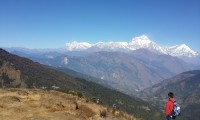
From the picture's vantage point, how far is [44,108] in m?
46.2

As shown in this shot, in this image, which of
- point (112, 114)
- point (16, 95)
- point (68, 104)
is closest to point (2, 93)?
point (16, 95)

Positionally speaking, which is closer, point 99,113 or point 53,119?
point 53,119

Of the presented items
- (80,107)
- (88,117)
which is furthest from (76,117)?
(80,107)

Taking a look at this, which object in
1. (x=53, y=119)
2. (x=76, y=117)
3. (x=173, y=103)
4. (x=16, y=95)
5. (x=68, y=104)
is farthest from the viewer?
(x=16, y=95)

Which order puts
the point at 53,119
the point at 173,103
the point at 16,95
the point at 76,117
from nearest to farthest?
the point at 173,103
the point at 53,119
the point at 76,117
the point at 16,95

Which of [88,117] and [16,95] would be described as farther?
[16,95]

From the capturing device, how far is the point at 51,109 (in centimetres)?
4644

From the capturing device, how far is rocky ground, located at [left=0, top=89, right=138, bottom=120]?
42.8 m

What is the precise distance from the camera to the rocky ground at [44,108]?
140 feet

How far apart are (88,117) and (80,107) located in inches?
167

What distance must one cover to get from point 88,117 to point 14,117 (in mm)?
11515

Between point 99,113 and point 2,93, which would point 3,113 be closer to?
point 2,93

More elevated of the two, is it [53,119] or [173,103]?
[173,103]

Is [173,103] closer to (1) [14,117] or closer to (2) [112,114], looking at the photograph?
(2) [112,114]
